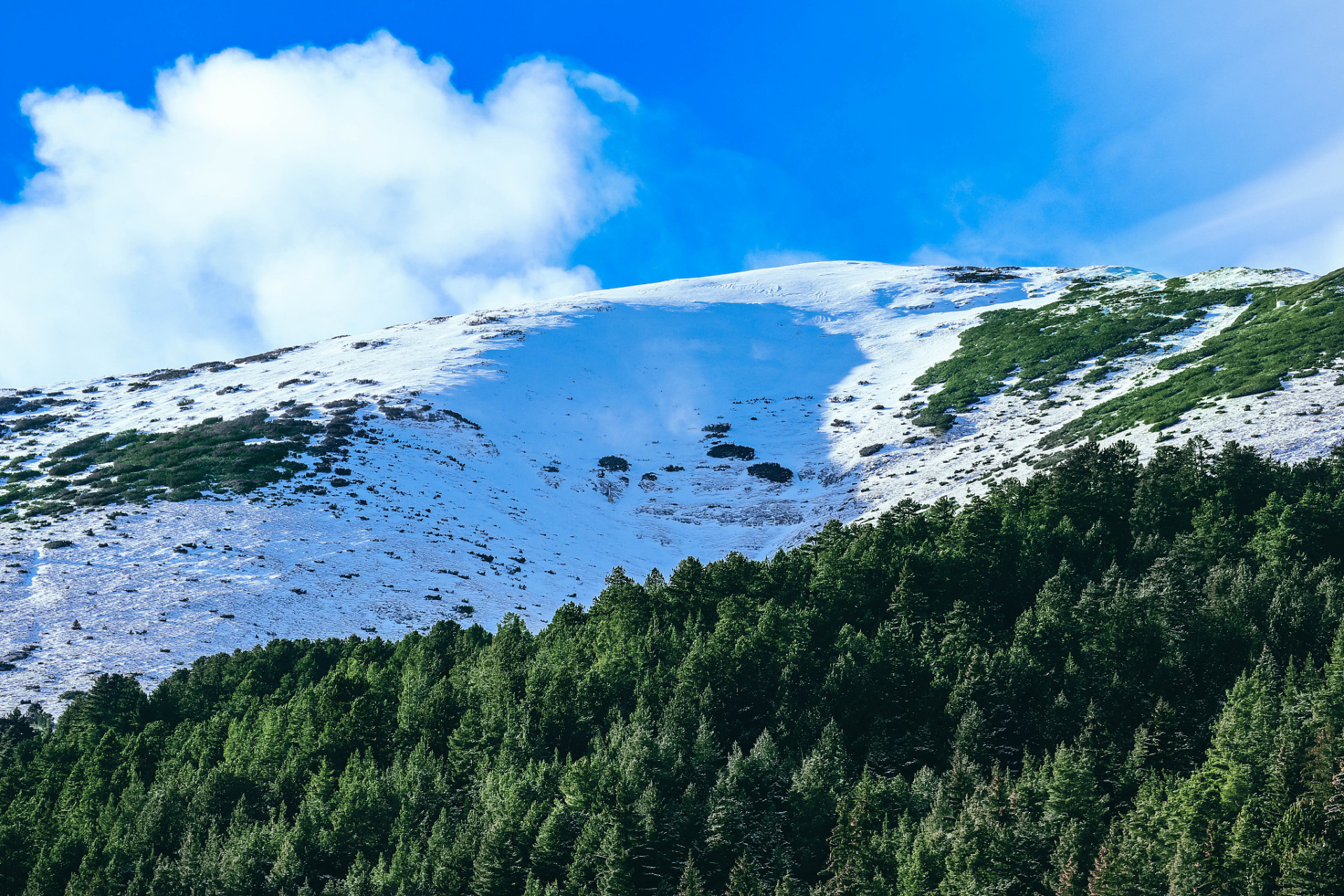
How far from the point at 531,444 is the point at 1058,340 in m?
67.2

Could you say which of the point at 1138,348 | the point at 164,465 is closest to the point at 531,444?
the point at 164,465

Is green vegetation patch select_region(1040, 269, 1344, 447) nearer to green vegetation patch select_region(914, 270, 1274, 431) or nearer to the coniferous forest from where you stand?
green vegetation patch select_region(914, 270, 1274, 431)

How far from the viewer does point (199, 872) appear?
36.2 meters

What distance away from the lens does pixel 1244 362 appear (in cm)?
7438

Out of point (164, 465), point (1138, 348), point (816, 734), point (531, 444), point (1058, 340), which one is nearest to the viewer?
point (816, 734)

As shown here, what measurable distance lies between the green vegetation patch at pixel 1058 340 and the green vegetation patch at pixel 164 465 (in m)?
67.2

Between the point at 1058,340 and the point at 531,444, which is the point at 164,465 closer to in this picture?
the point at 531,444

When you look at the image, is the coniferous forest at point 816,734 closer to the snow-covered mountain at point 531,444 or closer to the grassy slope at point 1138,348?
the snow-covered mountain at point 531,444

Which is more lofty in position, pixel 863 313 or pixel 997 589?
pixel 863 313

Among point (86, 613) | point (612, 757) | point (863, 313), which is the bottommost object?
point (612, 757)

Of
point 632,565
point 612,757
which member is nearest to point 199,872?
point 612,757

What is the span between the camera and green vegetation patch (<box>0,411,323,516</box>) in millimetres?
73062

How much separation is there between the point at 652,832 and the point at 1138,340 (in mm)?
90266

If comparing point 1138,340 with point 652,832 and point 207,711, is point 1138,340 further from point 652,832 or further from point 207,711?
point 207,711
